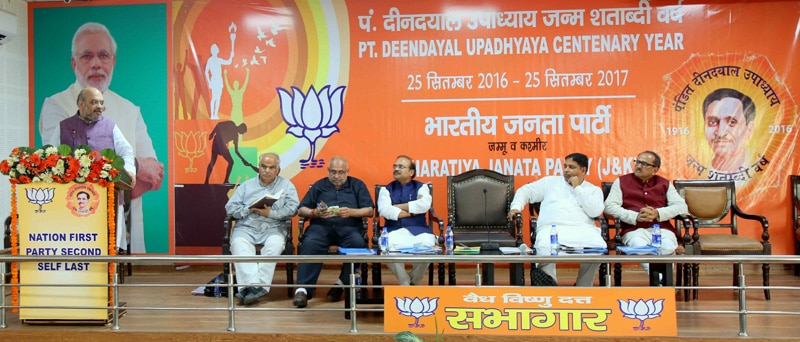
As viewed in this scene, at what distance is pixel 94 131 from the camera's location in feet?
A: 15.0

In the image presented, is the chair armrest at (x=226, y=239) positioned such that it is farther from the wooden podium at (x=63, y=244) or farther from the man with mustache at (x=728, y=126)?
the man with mustache at (x=728, y=126)

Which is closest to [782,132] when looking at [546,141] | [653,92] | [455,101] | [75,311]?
[653,92]

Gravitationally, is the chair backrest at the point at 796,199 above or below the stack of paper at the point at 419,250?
above

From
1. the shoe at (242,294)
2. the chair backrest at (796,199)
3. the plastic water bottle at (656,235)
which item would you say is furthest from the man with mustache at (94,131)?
the chair backrest at (796,199)

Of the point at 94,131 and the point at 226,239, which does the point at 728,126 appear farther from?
the point at 94,131

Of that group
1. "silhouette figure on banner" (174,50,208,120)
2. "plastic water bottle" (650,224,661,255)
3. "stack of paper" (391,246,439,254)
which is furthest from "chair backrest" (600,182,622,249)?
"silhouette figure on banner" (174,50,208,120)

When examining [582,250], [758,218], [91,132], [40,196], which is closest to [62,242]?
[40,196]

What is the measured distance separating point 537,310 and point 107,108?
4.40 m

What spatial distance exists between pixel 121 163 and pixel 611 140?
3.90 meters

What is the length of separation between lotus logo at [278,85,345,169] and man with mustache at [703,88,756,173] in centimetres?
315

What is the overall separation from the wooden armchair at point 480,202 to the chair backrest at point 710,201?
139 cm

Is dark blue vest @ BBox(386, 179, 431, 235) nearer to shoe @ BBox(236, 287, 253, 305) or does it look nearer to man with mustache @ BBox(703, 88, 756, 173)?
shoe @ BBox(236, 287, 253, 305)

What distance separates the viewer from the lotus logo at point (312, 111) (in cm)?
596

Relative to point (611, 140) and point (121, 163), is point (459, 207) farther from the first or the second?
point (121, 163)
